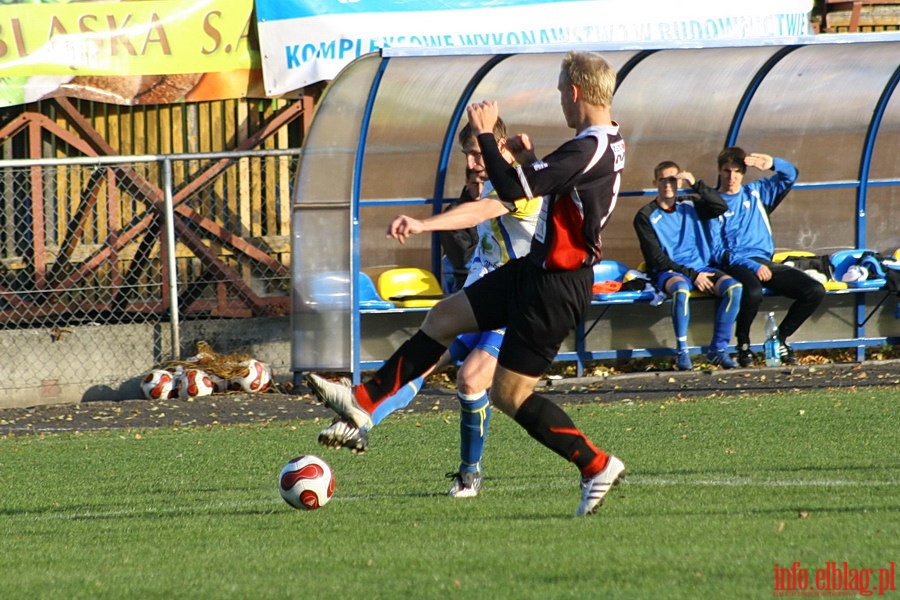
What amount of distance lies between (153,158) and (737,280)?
5502 mm

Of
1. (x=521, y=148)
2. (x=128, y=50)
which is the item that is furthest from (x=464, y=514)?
(x=128, y=50)

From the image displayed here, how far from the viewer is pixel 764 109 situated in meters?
14.5

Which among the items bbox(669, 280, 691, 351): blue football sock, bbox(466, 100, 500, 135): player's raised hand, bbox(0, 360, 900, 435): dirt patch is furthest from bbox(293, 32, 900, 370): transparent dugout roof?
bbox(466, 100, 500, 135): player's raised hand

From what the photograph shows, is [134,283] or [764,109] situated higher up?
[764,109]

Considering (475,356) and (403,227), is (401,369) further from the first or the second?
(403,227)

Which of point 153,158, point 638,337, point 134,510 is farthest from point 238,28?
point 134,510

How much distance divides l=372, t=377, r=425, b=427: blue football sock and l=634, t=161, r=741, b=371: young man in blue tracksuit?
21.8 feet

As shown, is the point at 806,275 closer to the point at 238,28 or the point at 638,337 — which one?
the point at 638,337

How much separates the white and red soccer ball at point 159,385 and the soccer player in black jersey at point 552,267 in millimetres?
6562

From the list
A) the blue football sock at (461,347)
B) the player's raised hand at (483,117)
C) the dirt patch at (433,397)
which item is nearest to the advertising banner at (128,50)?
the dirt patch at (433,397)

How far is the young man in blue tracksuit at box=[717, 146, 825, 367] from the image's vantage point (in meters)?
13.2

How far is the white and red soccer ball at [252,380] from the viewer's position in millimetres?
12883

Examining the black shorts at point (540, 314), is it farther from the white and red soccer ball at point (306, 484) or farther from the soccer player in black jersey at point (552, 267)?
the white and red soccer ball at point (306, 484)

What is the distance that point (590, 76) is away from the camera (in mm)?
6090
